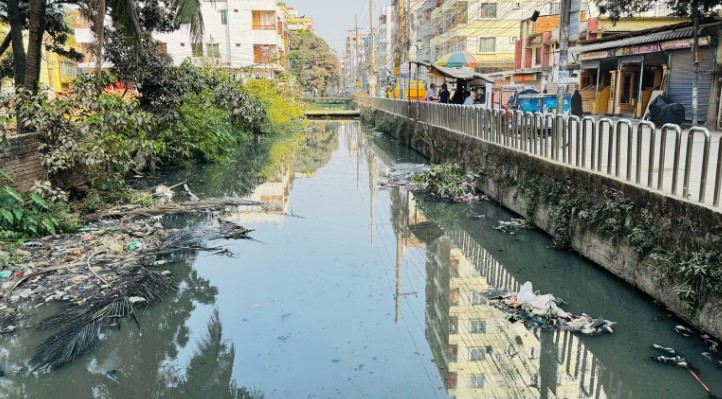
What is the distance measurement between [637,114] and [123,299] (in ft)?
63.8

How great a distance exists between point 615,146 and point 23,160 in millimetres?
8310

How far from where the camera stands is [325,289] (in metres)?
7.18

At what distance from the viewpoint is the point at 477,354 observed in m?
5.36

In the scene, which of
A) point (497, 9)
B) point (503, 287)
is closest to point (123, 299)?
point (503, 287)

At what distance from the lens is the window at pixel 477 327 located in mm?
5809

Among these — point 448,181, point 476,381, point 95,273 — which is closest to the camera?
point 476,381

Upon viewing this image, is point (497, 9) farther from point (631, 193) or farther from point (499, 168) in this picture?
point (631, 193)

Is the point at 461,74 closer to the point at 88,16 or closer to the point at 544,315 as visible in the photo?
the point at 88,16

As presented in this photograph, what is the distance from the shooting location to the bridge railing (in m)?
5.84

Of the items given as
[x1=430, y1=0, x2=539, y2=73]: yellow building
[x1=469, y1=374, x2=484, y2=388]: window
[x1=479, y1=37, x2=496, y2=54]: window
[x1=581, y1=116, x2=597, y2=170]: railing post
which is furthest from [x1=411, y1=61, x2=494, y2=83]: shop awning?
[x1=479, y1=37, x2=496, y2=54]: window

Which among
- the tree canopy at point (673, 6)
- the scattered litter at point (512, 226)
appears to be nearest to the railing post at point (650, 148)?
the scattered litter at point (512, 226)

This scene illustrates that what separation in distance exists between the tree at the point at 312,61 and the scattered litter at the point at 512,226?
53.5 metres

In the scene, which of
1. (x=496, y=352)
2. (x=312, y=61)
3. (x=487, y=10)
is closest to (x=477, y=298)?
(x=496, y=352)

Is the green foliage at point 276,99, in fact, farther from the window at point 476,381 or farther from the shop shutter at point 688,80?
the window at point 476,381
